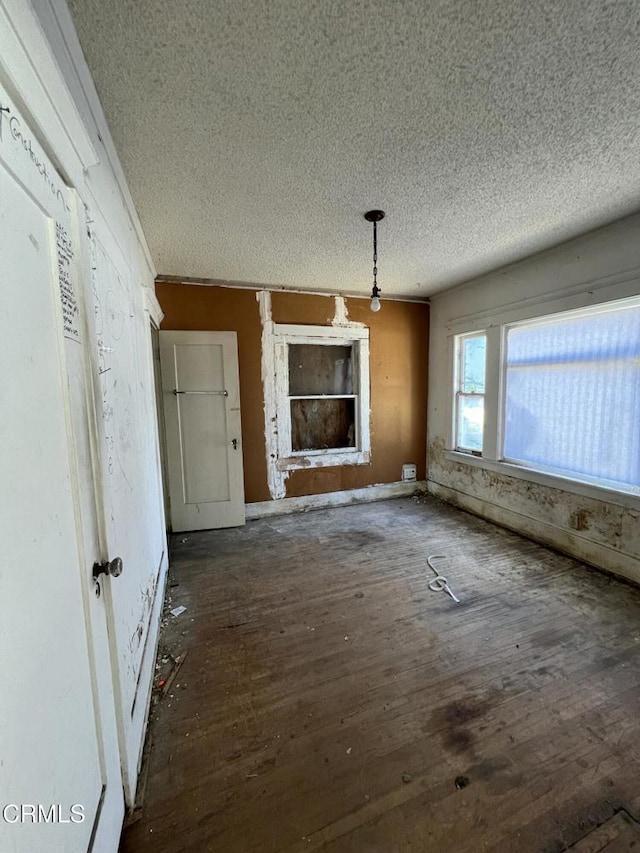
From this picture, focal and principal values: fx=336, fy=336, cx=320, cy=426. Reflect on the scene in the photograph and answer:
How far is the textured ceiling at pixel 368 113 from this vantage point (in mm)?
1104

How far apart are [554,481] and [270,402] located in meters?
2.97

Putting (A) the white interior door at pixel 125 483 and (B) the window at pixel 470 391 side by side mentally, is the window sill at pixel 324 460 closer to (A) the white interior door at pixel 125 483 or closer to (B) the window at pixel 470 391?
(B) the window at pixel 470 391

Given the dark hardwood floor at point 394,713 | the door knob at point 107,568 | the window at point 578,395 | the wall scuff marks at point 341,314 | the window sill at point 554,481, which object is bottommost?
the dark hardwood floor at point 394,713

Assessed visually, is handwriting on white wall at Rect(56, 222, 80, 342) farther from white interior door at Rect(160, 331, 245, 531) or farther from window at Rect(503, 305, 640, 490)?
window at Rect(503, 305, 640, 490)

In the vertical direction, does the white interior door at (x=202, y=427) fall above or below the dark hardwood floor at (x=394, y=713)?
above

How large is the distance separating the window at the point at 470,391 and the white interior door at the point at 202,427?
270cm

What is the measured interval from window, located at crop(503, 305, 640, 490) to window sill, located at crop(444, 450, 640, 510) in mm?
82

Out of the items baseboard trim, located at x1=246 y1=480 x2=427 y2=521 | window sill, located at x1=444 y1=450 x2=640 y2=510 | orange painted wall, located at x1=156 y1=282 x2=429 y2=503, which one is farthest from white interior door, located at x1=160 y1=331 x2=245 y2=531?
window sill, located at x1=444 y1=450 x2=640 y2=510

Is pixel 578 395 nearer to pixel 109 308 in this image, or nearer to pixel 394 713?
pixel 394 713

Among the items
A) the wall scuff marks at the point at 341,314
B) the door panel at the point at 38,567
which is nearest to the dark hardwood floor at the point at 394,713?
the door panel at the point at 38,567

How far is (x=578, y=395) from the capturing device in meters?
2.88

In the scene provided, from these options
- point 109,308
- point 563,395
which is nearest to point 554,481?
point 563,395

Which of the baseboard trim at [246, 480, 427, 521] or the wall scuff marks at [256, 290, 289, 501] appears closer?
the wall scuff marks at [256, 290, 289, 501]

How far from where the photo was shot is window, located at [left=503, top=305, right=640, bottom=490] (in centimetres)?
257
